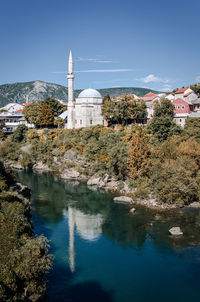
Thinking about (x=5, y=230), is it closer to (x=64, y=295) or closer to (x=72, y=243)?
(x=64, y=295)

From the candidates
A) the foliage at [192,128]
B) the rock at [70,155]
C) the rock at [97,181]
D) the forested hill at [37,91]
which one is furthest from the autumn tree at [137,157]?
the forested hill at [37,91]

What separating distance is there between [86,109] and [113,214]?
25.8 metres

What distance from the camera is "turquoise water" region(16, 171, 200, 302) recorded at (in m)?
15.9

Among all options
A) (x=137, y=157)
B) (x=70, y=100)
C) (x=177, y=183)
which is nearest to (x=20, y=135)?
(x=70, y=100)

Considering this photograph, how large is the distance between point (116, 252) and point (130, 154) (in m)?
13.7

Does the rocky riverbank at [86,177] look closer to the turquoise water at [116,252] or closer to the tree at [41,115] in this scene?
the turquoise water at [116,252]

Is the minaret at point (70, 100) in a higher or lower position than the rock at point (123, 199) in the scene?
higher

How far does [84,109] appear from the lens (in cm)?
4922

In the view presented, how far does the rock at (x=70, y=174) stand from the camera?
133 ft

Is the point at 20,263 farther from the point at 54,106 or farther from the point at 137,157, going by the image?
the point at 54,106

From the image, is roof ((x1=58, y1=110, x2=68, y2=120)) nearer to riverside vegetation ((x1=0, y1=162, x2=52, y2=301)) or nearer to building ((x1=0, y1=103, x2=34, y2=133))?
building ((x1=0, y1=103, x2=34, y2=133))

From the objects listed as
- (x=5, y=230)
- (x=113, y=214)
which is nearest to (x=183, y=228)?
(x=113, y=214)

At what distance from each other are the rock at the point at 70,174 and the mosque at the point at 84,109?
393 inches

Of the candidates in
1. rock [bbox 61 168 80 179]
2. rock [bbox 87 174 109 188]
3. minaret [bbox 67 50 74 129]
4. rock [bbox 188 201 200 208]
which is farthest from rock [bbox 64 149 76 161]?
rock [bbox 188 201 200 208]
